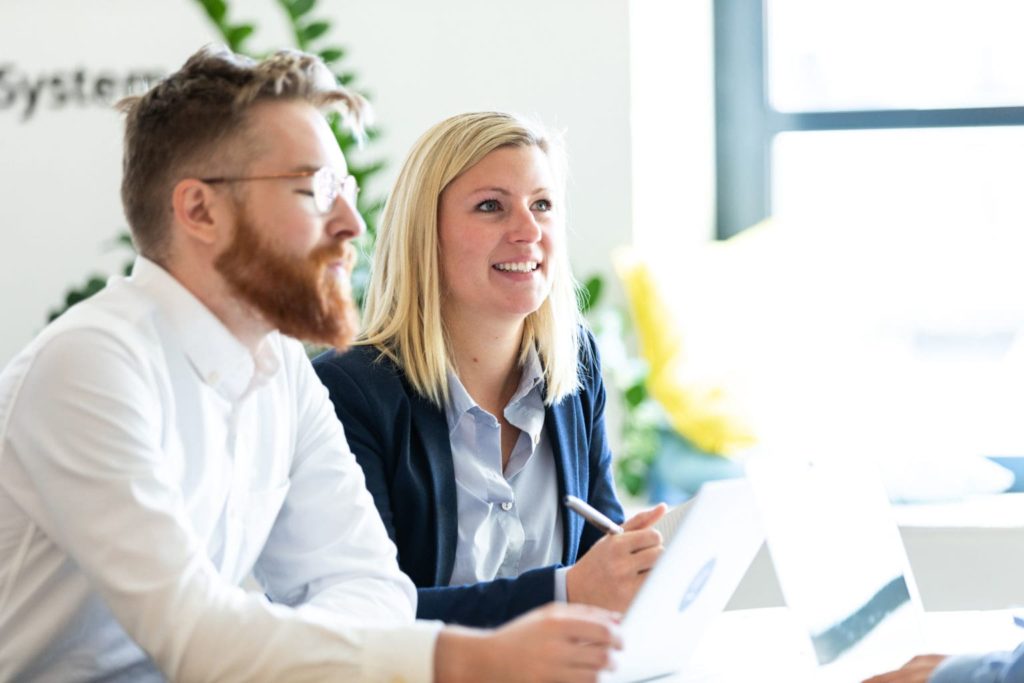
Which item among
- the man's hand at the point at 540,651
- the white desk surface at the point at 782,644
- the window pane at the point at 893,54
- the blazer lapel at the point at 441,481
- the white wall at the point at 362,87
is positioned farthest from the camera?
the window pane at the point at 893,54

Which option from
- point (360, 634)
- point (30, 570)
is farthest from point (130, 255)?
point (360, 634)

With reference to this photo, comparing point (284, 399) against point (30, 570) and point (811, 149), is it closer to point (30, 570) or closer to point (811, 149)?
point (30, 570)

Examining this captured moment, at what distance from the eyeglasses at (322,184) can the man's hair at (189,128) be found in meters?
Answer: 0.02

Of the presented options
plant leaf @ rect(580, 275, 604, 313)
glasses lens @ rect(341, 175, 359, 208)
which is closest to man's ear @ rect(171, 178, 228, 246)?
glasses lens @ rect(341, 175, 359, 208)

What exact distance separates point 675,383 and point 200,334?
6.10ft

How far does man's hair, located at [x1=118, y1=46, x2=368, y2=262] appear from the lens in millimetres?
1465

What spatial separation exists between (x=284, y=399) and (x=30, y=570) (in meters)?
0.36

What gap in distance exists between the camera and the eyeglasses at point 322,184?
4.79ft

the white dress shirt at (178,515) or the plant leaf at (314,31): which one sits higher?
the plant leaf at (314,31)

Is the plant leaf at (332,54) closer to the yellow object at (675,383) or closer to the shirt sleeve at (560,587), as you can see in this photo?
the yellow object at (675,383)

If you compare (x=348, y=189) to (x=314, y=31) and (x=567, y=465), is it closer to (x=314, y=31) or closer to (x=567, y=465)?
(x=567, y=465)

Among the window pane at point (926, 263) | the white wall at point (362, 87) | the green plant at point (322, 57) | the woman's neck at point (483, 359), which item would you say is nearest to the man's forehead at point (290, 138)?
the woman's neck at point (483, 359)

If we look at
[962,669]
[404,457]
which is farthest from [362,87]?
[962,669]

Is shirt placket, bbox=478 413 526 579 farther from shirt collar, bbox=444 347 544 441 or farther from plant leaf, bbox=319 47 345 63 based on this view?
plant leaf, bbox=319 47 345 63
